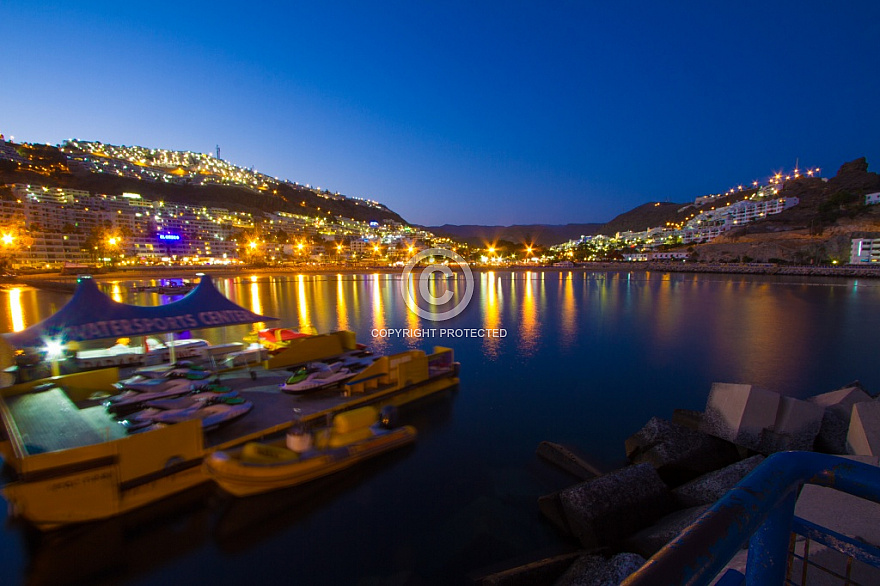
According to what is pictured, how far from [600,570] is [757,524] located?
5.01 m

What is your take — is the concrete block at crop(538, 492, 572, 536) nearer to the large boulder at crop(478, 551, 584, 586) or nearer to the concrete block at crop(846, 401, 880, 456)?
the large boulder at crop(478, 551, 584, 586)

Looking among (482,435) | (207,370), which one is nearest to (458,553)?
(482,435)

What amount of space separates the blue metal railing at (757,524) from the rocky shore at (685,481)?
262 centimetres

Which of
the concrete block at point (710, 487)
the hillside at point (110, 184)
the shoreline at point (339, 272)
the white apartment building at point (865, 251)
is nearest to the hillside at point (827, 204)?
the white apartment building at point (865, 251)

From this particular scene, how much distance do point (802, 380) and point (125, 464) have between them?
21.9m

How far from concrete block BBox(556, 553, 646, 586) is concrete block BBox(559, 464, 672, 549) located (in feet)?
2.65

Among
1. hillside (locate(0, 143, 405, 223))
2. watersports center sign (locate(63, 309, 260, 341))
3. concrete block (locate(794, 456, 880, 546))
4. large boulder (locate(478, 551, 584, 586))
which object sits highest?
hillside (locate(0, 143, 405, 223))

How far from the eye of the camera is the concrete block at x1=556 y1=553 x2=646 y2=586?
4758 mm

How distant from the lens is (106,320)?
406 inches

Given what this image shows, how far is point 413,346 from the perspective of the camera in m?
22.1

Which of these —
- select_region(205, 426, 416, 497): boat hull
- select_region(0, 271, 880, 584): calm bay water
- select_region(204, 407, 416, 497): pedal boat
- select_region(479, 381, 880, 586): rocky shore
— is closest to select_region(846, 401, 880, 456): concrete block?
select_region(479, 381, 880, 586): rocky shore

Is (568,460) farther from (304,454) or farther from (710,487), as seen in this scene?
(304,454)

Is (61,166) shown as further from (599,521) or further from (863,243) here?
(863,243)

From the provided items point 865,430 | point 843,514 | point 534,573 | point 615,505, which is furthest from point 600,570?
point 865,430
